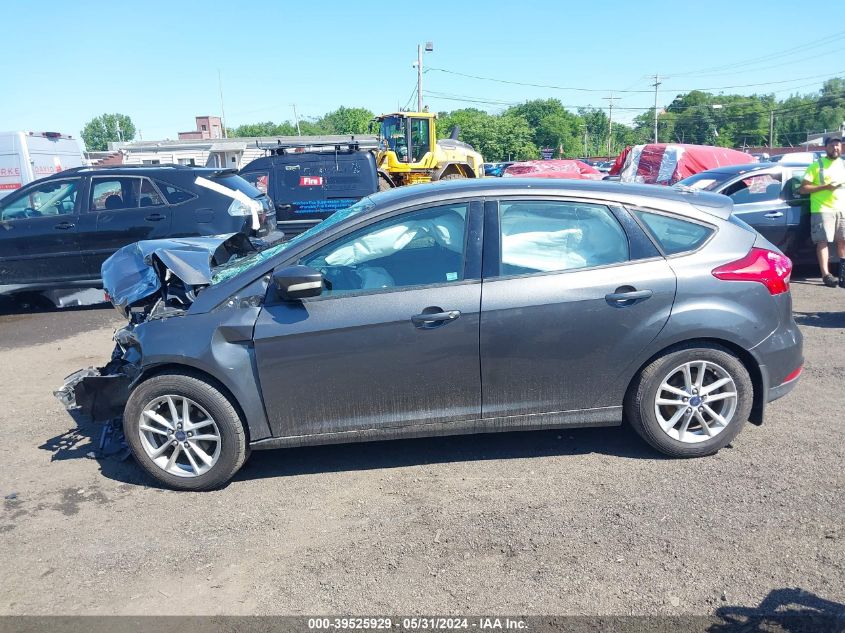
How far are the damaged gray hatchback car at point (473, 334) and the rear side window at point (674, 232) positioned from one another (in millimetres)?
11

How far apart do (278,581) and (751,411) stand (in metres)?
3.03

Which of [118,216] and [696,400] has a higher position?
[118,216]

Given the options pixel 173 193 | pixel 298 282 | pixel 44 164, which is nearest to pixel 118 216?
pixel 173 193

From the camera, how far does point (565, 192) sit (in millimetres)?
4441

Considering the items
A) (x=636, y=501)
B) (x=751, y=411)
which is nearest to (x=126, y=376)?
(x=636, y=501)

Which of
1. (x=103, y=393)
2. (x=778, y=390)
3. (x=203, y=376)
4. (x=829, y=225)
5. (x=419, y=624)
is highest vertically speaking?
(x=829, y=225)

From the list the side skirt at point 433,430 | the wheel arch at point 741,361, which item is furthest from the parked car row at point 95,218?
the wheel arch at point 741,361

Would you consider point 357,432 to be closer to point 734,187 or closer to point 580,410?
point 580,410

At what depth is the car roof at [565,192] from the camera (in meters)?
4.41

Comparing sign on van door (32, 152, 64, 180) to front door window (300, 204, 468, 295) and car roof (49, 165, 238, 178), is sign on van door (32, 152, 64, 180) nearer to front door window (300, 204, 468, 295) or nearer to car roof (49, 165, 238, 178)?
car roof (49, 165, 238, 178)

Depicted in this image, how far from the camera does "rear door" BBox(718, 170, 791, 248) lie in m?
9.09

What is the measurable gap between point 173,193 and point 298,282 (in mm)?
6158

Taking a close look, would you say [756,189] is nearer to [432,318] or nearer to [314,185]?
[314,185]

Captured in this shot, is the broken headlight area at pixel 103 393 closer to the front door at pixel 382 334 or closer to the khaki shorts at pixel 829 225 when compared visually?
the front door at pixel 382 334
